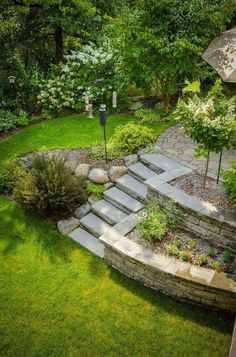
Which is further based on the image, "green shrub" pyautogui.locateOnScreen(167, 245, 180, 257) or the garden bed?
"green shrub" pyautogui.locateOnScreen(167, 245, 180, 257)

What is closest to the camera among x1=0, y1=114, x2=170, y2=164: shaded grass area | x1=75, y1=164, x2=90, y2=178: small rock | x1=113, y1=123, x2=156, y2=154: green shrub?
x1=75, y1=164, x2=90, y2=178: small rock

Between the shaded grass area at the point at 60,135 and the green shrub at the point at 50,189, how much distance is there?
1.80m

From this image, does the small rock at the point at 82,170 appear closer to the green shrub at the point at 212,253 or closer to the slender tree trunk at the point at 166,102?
the green shrub at the point at 212,253

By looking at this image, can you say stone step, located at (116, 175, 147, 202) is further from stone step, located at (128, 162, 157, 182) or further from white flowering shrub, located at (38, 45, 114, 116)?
white flowering shrub, located at (38, 45, 114, 116)

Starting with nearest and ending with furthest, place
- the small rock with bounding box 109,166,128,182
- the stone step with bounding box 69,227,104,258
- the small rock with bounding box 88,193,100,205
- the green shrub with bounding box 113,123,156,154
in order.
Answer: the stone step with bounding box 69,227,104,258, the small rock with bounding box 88,193,100,205, the small rock with bounding box 109,166,128,182, the green shrub with bounding box 113,123,156,154

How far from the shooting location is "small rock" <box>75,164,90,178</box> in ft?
24.1

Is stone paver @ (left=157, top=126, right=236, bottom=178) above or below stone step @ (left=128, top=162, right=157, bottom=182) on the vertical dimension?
above

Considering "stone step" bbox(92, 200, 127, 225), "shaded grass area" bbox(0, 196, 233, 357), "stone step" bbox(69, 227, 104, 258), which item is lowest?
"shaded grass area" bbox(0, 196, 233, 357)

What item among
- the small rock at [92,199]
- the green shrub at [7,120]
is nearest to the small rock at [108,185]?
the small rock at [92,199]

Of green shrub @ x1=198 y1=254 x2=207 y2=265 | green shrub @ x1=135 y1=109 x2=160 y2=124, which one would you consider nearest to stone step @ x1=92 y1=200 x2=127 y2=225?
green shrub @ x1=198 y1=254 x2=207 y2=265

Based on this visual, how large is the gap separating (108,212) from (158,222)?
1250 mm

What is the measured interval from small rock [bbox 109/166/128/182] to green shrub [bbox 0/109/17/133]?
437 cm

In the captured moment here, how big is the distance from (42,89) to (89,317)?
8006 millimetres

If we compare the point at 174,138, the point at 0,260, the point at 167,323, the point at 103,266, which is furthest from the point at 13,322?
the point at 174,138
